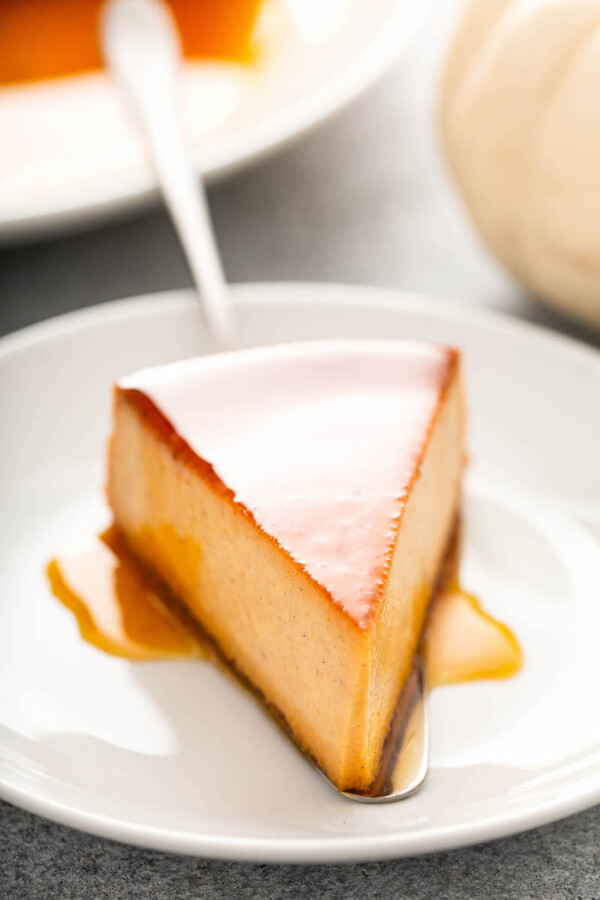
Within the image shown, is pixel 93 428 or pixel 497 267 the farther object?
pixel 497 267

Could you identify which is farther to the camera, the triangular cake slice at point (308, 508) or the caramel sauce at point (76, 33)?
the caramel sauce at point (76, 33)

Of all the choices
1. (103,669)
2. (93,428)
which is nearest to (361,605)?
(103,669)

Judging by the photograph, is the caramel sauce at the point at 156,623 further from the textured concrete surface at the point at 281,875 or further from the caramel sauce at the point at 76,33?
the caramel sauce at the point at 76,33

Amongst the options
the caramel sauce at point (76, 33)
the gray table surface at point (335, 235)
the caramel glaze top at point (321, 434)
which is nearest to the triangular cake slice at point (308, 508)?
the caramel glaze top at point (321, 434)

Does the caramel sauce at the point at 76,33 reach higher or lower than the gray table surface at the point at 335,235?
higher

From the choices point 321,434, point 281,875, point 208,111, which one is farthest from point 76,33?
point 281,875

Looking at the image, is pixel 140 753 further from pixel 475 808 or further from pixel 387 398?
pixel 387 398

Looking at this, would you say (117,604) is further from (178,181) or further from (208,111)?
(208,111)
